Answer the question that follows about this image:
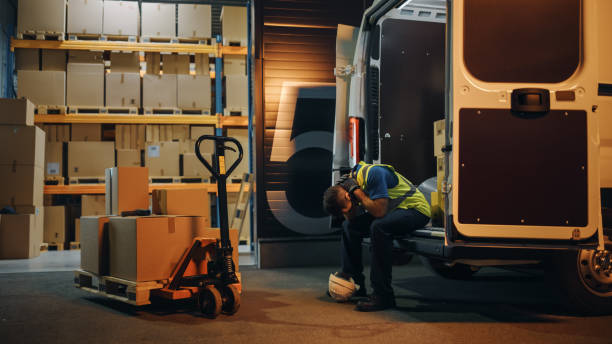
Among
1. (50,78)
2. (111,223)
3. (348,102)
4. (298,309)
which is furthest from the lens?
(50,78)

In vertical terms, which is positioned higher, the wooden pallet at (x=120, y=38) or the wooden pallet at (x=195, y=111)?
the wooden pallet at (x=120, y=38)

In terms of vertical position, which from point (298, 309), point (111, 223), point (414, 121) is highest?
point (414, 121)

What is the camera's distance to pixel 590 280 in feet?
13.5

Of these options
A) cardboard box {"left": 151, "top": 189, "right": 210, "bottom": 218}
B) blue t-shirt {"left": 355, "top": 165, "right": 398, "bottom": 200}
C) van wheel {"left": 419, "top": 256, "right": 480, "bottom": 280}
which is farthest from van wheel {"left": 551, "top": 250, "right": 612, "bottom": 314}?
cardboard box {"left": 151, "top": 189, "right": 210, "bottom": 218}

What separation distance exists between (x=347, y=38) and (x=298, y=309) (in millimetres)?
2585

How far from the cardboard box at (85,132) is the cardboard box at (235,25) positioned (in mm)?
2587

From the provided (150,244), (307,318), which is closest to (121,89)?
(150,244)

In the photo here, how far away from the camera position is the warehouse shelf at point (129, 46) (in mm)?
9555

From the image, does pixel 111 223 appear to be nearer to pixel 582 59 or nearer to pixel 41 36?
pixel 582 59

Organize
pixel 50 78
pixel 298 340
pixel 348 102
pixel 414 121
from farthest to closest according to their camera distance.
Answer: pixel 50 78
pixel 414 121
pixel 348 102
pixel 298 340

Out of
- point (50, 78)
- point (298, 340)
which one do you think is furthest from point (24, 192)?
point (298, 340)

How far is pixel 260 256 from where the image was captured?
23.1 ft

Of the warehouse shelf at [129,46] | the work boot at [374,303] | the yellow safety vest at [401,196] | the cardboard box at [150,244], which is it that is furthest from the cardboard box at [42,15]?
the work boot at [374,303]

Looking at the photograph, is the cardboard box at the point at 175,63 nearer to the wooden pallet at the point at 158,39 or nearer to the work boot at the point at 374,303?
the wooden pallet at the point at 158,39
